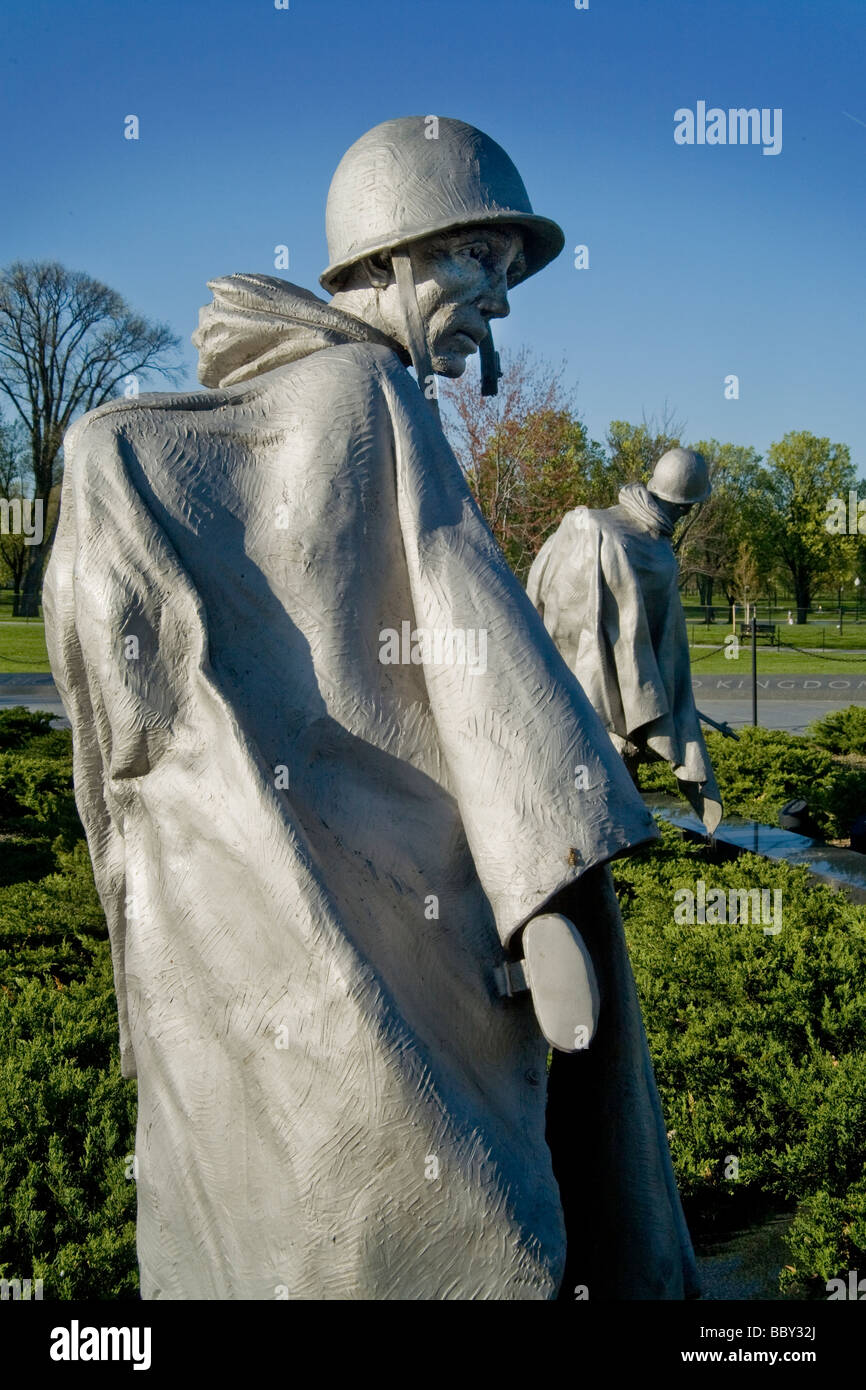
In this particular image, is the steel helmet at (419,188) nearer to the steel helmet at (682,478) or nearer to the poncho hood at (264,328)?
the poncho hood at (264,328)

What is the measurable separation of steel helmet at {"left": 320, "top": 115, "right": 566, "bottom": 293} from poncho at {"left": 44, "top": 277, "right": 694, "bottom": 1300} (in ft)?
0.73

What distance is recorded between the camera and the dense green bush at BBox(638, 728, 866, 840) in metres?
10.9

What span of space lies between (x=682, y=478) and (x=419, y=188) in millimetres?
6357

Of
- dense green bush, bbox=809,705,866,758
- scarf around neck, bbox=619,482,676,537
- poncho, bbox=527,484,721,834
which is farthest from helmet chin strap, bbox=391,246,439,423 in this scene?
dense green bush, bbox=809,705,866,758

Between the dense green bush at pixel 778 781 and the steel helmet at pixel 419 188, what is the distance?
8.85 m

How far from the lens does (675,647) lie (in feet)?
26.5

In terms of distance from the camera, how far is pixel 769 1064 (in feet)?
Result: 15.6

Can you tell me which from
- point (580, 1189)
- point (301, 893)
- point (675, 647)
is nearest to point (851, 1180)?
point (580, 1189)

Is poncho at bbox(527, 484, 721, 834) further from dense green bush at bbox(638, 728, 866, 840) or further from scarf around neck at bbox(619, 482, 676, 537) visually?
dense green bush at bbox(638, 728, 866, 840)

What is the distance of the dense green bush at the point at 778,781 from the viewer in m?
10.9

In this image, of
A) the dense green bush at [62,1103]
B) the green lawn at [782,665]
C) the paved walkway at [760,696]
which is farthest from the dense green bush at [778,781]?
the green lawn at [782,665]
